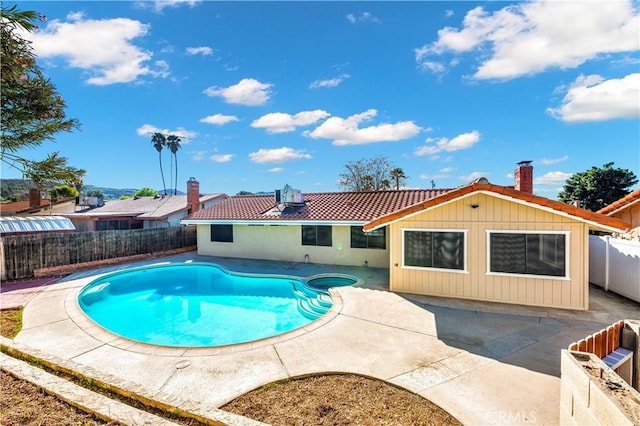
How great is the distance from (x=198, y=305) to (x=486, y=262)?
34.9 ft

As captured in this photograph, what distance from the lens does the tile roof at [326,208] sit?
15664mm

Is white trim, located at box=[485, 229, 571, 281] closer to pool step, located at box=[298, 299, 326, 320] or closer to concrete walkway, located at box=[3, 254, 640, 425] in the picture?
concrete walkway, located at box=[3, 254, 640, 425]

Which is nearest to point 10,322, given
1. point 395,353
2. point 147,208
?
point 395,353

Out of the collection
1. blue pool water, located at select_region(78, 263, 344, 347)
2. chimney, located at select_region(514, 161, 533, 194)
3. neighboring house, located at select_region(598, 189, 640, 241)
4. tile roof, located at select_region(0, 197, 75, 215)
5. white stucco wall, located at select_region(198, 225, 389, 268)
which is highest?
chimney, located at select_region(514, 161, 533, 194)

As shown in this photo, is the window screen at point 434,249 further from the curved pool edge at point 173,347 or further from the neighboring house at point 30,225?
the neighboring house at point 30,225

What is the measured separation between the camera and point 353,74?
18031 mm

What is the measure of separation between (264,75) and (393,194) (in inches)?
425

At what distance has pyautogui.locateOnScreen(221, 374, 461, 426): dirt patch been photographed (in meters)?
4.18

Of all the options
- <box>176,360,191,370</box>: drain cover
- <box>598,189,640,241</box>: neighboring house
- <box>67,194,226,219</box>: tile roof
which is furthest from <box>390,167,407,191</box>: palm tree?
<box>176,360,191,370</box>: drain cover

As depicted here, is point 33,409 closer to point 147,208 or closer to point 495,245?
point 495,245

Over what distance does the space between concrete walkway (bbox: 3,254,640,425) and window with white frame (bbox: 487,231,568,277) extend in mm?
1173

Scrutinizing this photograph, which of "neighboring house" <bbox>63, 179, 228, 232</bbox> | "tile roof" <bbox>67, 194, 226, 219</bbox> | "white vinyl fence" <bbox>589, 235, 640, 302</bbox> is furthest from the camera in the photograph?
"tile roof" <bbox>67, 194, 226, 219</bbox>

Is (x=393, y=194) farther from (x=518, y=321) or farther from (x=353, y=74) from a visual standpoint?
(x=518, y=321)

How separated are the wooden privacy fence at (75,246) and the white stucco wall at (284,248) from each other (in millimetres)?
2852
